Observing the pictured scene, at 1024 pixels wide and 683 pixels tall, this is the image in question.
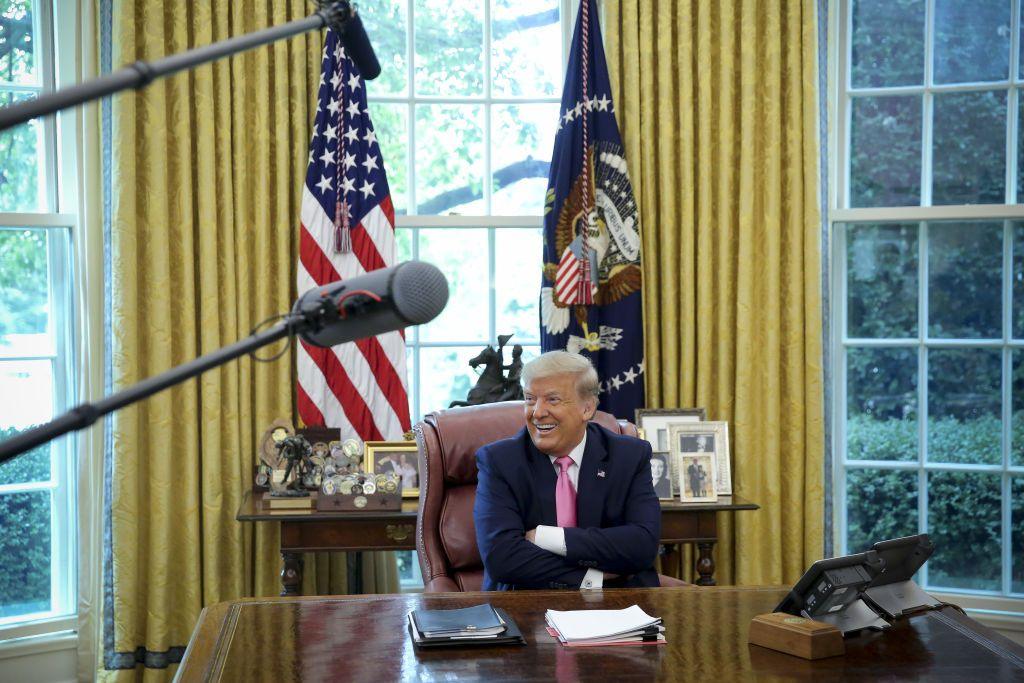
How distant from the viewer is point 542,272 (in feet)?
12.8

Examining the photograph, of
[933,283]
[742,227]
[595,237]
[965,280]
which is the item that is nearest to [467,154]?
[595,237]

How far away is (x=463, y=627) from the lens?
2080 mm

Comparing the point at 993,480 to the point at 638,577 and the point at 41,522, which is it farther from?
the point at 41,522

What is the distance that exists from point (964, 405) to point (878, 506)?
0.51m

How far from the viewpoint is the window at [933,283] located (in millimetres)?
3893

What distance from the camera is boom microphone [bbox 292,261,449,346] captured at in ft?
3.60

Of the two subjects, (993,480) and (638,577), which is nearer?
(638,577)

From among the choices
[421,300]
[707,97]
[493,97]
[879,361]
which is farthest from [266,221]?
[421,300]

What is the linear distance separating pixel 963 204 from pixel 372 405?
92.4 inches

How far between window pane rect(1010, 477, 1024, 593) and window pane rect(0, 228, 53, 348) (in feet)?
11.9

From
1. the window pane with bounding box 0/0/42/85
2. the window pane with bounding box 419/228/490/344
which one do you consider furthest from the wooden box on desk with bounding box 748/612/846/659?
the window pane with bounding box 0/0/42/85

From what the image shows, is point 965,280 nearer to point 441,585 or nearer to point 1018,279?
point 1018,279

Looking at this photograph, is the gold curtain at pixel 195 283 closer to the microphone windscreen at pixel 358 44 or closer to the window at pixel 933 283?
the window at pixel 933 283

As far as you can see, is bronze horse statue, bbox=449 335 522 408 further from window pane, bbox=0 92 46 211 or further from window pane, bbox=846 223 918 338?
window pane, bbox=0 92 46 211
